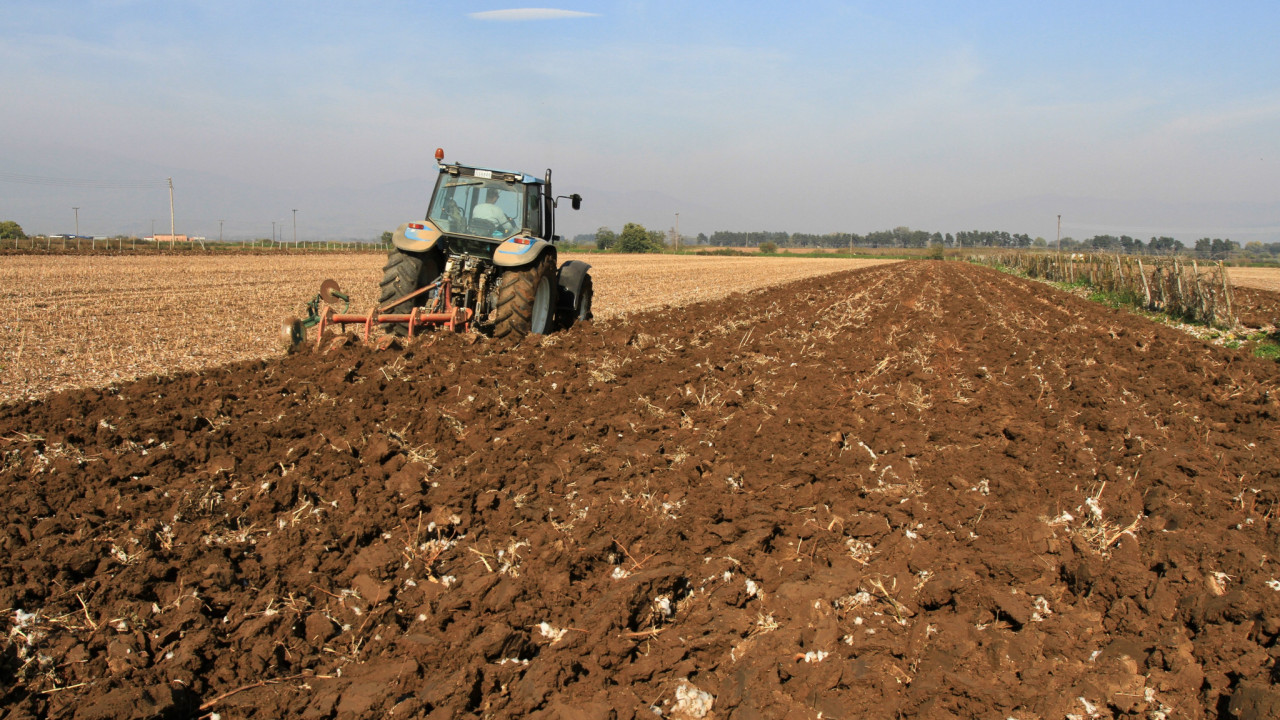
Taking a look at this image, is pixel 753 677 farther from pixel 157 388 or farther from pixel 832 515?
pixel 157 388

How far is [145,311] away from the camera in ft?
39.4

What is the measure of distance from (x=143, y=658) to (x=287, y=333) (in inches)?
195

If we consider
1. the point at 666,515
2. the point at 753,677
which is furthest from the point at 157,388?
the point at 753,677

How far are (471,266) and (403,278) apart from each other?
708mm

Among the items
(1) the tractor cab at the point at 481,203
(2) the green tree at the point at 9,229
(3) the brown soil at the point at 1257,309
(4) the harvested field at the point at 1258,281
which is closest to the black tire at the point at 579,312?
(1) the tractor cab at the point at 481,203

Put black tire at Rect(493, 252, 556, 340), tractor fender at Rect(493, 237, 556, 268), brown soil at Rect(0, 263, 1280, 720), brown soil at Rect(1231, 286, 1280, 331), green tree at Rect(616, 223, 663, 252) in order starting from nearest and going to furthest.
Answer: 1. brown soil at Rect(0, 263, 1280, 720)
2. tractor fender at Rect(493, 237, 556, 268)
3. black tire at Rect(493, 252, 556, 340)
4. brown soil at Rect(1231, 286, 1280, 331)
5. green tree at Rect(616, 223, 663, 252)

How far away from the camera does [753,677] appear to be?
8.50 feet

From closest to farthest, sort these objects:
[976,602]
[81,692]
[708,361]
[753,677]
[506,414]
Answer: [81,692] < [753,677] < [976,602] < [506,414] < [708,361]

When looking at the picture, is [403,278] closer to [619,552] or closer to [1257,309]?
[619,552]

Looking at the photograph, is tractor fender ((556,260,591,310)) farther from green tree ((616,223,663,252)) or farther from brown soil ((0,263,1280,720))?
green tree ((616,223,663,252))

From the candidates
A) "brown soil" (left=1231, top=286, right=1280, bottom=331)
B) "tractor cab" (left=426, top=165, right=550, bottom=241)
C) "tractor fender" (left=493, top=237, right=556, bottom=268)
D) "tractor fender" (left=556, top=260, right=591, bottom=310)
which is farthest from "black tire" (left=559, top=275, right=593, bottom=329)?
"brown soil" (left=1231, top=286, right=1280, bottom=331)

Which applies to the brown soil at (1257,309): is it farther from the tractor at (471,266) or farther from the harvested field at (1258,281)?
the tractor at (471,266)

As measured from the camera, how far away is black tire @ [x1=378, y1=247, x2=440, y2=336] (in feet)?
26.3

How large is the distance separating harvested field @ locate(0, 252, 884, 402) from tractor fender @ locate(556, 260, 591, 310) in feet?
11.0
